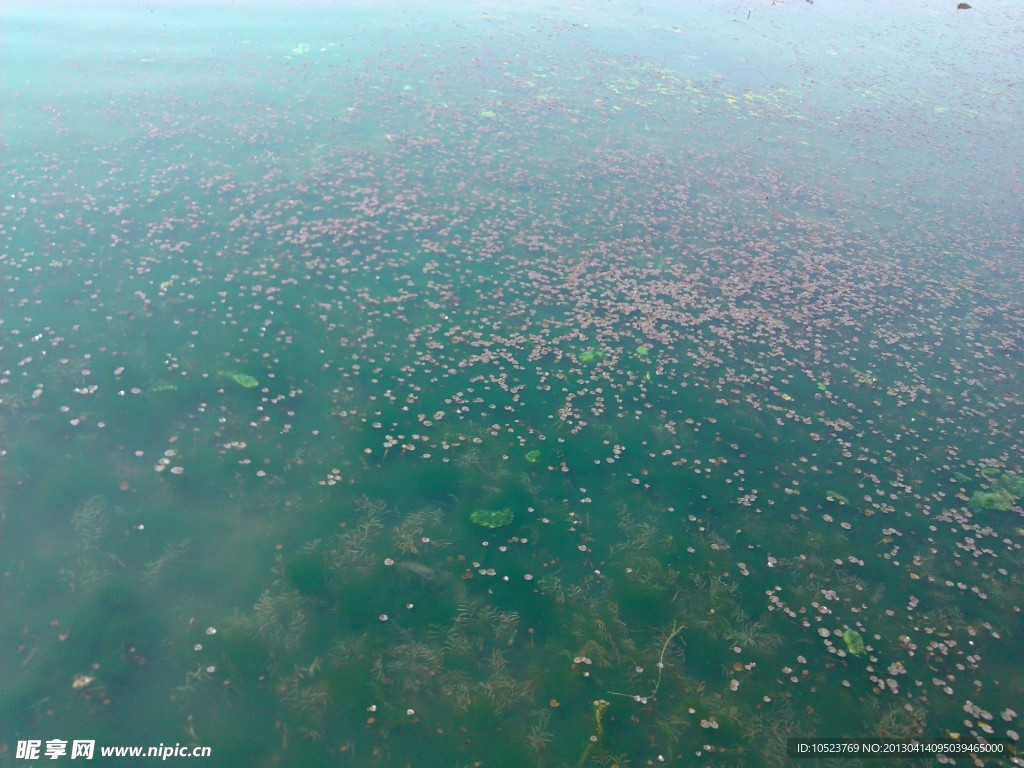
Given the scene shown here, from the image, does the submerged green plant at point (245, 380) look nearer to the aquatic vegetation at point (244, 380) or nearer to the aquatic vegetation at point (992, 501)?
the aquatic vegetation at point (244, 380)

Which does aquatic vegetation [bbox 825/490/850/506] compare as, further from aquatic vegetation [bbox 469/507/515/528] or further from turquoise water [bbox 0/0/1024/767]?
aquatic vegetation [bbox 469/507/515/528]

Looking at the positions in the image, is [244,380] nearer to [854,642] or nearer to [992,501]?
[854,642]

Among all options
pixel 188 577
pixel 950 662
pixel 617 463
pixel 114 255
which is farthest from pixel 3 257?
pixel 950 662

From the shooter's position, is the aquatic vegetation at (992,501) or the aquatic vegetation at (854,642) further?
the aquatic vegetation at (992,501)

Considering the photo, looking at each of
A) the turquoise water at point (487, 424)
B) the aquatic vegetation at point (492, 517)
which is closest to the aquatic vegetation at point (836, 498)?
the turquoise water at point (487, 424)

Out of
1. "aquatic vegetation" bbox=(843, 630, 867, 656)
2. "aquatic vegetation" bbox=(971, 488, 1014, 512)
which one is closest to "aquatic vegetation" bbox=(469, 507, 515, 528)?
"aquatic vegetation" bbox=(843, 630, 867, 656)

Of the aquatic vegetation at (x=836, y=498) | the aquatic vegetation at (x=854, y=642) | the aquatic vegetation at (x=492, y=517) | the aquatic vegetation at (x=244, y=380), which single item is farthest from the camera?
the aquatic vegetation at (x=244, y=380)

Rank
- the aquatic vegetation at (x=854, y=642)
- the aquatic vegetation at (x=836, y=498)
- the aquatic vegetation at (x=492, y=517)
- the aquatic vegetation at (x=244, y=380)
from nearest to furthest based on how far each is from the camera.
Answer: the aquatic vegetation at (x=854, y=642) < the aquatic vegetation at (x=492, y=517) < the aquatic vegetation at (x=836, y=498) < the aquatic vegetation at (x=244, y=380)

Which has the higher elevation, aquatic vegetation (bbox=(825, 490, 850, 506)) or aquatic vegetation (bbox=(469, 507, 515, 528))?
aquatic vegetation (bbox=(825, 490, 850, 506))

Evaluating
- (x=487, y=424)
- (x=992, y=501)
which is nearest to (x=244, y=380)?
(x=487, y=424)
